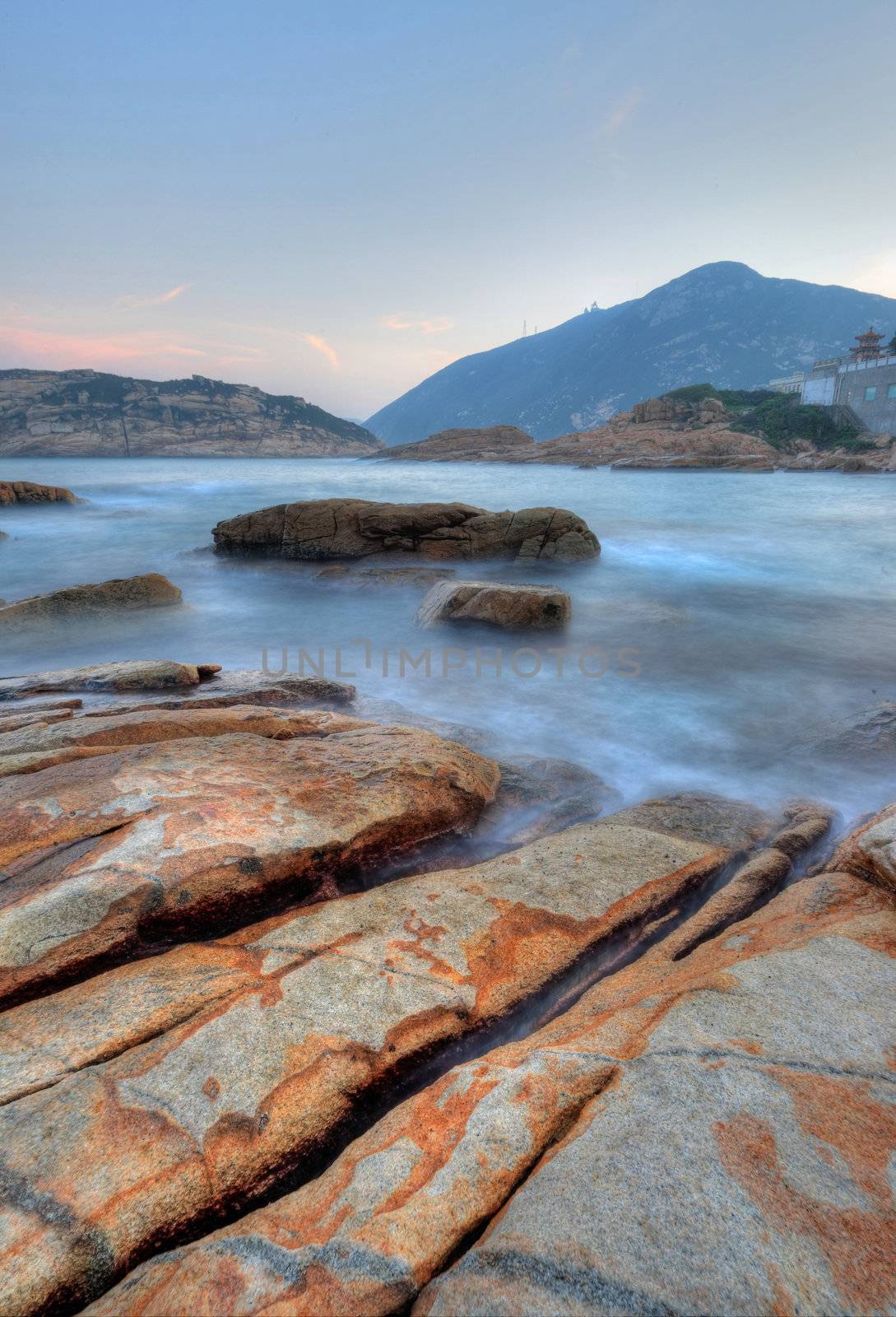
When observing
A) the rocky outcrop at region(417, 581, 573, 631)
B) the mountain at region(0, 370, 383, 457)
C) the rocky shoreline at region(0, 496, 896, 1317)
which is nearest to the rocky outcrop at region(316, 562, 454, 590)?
the rocky outcrop at region(417, 581, 573, 631)

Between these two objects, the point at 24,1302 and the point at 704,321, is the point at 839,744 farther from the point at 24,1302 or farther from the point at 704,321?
the point at 704,321

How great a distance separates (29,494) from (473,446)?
5525 centimetres

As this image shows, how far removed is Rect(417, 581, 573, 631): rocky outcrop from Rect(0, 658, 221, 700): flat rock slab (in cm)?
394

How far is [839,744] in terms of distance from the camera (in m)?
5.19

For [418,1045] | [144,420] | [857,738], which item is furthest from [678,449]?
[144,420]

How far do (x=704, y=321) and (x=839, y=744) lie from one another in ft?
659

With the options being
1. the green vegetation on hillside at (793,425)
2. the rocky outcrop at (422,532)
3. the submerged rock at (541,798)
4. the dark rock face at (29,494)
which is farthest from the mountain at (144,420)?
the submerged rock at (541,798)

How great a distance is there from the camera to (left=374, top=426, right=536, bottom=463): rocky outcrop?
66.9 meters

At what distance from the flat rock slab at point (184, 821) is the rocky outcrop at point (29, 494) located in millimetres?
26568

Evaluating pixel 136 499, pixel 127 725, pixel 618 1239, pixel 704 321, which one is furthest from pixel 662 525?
pixel 704 321

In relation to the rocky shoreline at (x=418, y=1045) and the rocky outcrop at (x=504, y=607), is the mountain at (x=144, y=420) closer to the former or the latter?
the rocky outcrop at (x=504, y=607)

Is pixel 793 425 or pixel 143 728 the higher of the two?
pixel 793 425

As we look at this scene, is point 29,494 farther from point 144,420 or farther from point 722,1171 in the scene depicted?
point 144,420

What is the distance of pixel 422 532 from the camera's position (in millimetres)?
12969
